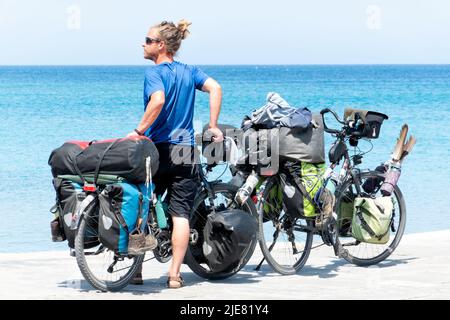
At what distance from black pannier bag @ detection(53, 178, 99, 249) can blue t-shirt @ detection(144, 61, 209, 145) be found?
25.5 inches

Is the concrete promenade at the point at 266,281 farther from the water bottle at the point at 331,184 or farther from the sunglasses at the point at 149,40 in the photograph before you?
the sunglasses at the point at 149,40

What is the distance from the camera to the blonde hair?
7.28m

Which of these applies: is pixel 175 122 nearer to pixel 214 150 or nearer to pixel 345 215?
pixel 214 150

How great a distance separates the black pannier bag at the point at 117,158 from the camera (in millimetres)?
6949

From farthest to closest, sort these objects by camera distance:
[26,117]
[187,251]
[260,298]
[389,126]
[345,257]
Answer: [26,117] < [389,126] < [345,257] < [187,251] < [260,298]

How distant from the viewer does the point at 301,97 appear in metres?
61.9

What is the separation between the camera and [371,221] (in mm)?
8359

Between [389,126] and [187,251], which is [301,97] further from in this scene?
[187,251]

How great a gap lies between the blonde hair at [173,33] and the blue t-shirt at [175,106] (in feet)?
0.37

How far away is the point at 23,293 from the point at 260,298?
1.54 m

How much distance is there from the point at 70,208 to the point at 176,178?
78cm

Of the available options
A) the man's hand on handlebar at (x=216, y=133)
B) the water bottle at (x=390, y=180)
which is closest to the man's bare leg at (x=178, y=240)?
the man's hand on handlebar at (x=216, y=133)

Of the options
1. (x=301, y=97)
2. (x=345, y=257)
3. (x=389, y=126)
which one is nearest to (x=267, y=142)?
(x=345, y=257)
